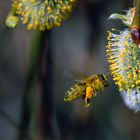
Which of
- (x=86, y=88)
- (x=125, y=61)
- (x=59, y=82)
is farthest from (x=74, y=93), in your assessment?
(x=59, y=82)

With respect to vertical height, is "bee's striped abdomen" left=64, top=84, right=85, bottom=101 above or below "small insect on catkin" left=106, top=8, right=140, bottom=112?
below

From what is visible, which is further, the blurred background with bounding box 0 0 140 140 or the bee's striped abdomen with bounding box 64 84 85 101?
the blurred background with bounding box 0 0 140 140

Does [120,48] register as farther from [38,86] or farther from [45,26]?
[38,86]

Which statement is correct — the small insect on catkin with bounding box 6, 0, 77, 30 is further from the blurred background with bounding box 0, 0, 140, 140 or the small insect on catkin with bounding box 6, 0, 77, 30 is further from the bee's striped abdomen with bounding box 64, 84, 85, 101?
the blurred background with bounding box 0, 0, 140, 140

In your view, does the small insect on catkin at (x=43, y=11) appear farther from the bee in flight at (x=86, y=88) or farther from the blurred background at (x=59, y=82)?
the blurred background at (x=59, y=82)

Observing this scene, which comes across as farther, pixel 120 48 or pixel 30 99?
pixel 30 99

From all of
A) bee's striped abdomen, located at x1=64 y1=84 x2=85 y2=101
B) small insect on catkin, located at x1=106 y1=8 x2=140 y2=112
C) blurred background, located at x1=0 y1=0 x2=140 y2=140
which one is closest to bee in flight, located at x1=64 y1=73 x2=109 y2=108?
bee's striped abdomen, located at x1=64 y1=84 x2=85 y2=101

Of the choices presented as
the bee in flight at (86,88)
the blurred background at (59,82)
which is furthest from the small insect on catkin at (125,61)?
the blurred background at (59,82)

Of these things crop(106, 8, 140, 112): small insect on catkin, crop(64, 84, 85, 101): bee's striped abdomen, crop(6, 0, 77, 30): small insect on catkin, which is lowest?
crop(64, 84, 85, 101): bee's striped abdomen

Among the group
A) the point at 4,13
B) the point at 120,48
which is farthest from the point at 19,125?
the point at 120,48
